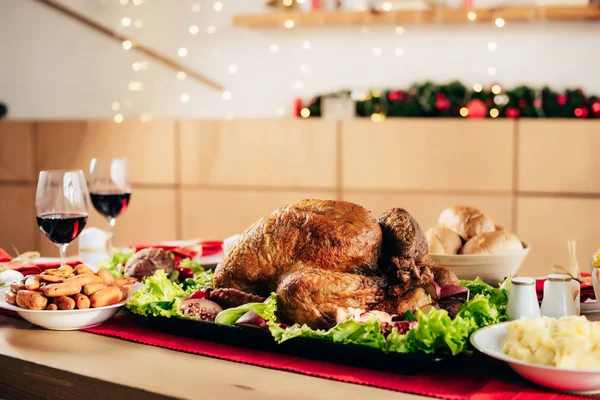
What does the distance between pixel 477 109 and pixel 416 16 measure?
692 mm

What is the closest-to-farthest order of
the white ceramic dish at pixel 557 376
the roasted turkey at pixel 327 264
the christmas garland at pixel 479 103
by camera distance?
the white ceramic dish at pixel 557 376 → the roasted turkey at pixel 327 264 → the christmas garland at pixel 479 103

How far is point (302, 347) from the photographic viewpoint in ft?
3.85

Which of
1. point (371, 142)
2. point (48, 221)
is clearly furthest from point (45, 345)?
point (371, 142)

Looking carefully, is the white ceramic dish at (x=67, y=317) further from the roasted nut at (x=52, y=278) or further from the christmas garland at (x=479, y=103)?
the christmas garland at (x=479, y=103)

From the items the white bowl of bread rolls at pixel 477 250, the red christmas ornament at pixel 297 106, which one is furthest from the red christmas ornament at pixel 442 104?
the white bowl of bread rolls at pixel 477 250

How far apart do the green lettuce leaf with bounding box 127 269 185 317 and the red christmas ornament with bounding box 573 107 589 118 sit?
9.90 feet

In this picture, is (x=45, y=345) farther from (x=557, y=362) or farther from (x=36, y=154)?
(x=36, y=154)

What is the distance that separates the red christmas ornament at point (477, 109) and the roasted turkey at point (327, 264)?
2773mm

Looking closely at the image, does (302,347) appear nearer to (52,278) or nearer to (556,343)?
(556,343)

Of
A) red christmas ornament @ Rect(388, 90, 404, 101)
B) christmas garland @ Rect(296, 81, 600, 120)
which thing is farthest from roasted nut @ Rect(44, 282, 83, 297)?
red christmas ornament @ Rect(388, 90, 404, 101)

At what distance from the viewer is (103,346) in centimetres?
127

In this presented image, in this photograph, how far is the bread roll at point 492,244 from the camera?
166 centimetres

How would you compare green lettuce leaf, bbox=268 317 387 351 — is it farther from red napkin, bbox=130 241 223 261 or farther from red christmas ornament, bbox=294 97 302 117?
red christmas ornament, bbox=294 97 302 117

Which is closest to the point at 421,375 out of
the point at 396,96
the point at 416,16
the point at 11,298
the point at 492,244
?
the point at 492,244
